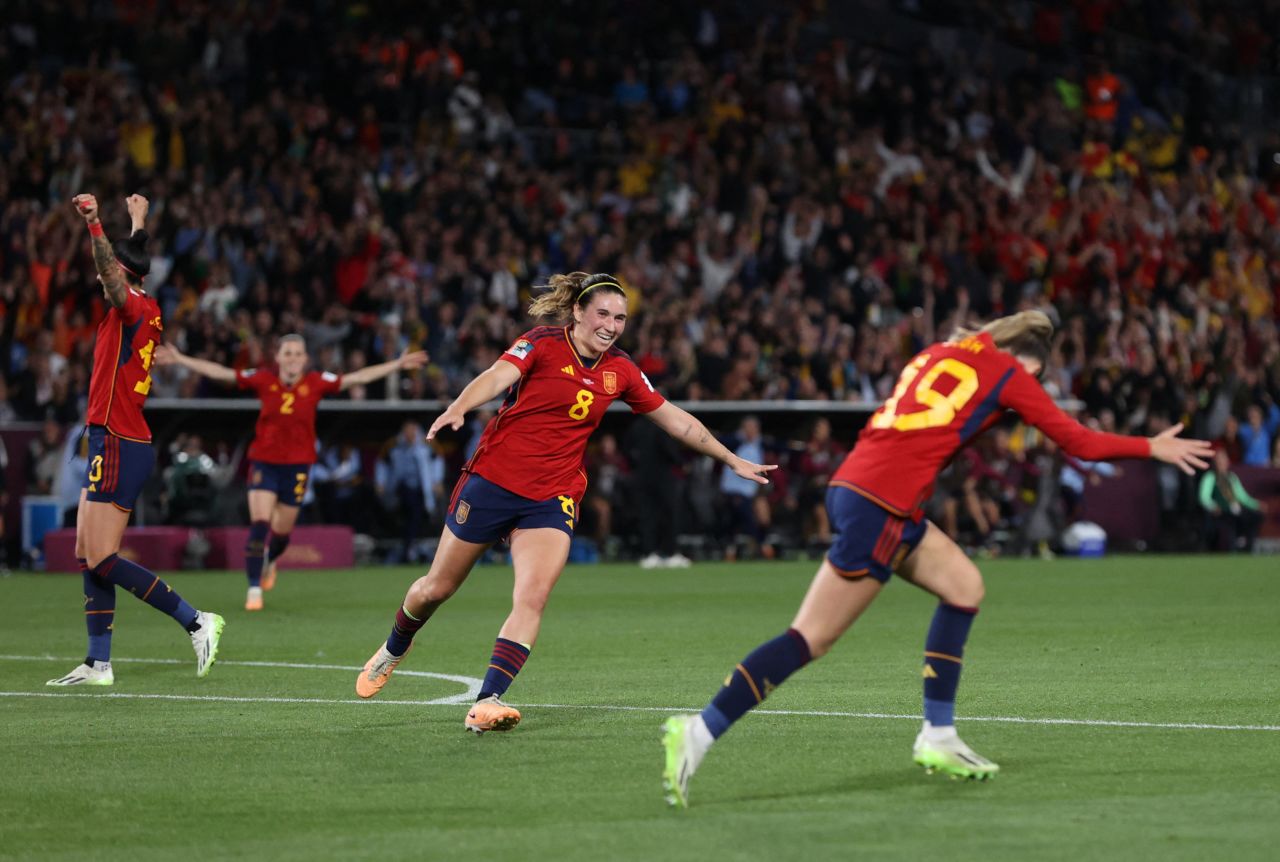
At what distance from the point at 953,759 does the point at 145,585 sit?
6.15 meters

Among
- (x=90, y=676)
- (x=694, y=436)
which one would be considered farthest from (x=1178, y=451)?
(x=90, y=676)

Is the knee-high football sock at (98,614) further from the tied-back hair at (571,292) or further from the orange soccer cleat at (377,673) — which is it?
the tied-back hair at (571,292)

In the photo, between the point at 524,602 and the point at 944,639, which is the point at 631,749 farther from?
the point at 944,639

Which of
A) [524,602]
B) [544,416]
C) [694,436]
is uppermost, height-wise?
[544,416]

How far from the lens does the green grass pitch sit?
6.40 metres

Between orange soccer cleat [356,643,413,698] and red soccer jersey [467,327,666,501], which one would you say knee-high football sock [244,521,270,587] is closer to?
orange soccer cleat [356,643,413,698]

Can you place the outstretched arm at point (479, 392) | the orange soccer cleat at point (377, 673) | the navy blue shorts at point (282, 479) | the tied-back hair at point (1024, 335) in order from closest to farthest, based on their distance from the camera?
the tied-back hair at point (1024, 335) → the outstretched arm at point (479, 392) → the orange soccer cleat at point (377, 673) → the navy blue shorts at point (282, 479)

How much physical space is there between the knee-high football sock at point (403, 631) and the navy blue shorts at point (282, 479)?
939cm

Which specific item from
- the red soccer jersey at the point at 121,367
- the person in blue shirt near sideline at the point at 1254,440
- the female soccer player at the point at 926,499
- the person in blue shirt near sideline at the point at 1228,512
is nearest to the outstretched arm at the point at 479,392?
the female soccer player at the point at 926,499

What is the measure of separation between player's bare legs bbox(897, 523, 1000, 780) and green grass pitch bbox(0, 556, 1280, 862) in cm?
17

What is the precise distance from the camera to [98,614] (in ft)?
38.7

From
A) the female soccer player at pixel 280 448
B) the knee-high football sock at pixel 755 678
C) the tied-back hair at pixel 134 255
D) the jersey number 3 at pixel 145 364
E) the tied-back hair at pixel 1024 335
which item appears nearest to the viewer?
the knee-high football sock at pixel 755 678

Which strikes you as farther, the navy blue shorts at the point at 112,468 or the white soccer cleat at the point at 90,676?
the navy blue shorts at the point at 112,468

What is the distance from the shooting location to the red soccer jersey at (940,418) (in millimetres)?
7406
